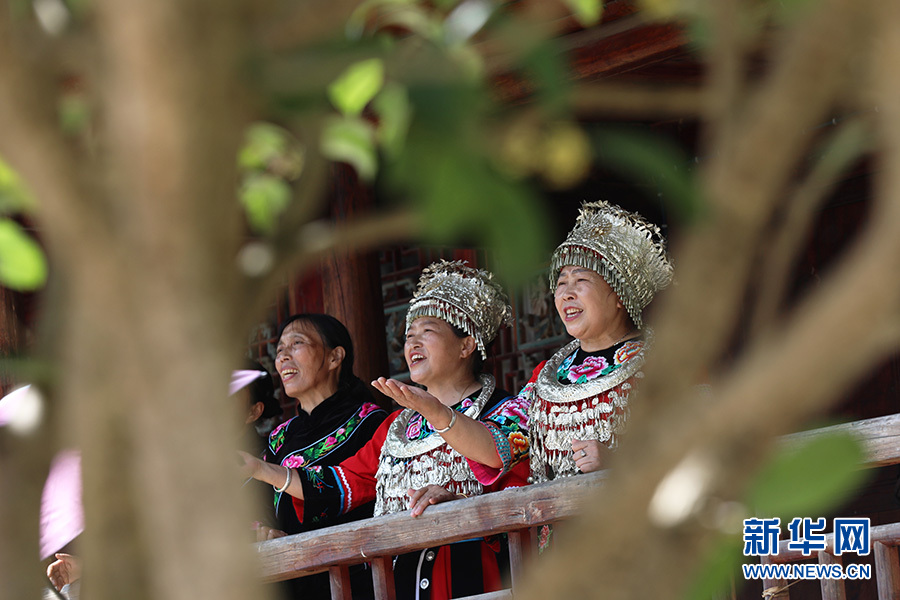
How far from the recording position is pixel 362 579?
3713 mm

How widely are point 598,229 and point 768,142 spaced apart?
10.4 feet

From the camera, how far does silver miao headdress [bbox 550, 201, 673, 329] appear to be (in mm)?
3582

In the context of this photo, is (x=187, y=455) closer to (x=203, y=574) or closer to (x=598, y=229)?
(x=203, y=574)

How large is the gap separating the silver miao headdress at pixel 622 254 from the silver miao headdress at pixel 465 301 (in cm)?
27

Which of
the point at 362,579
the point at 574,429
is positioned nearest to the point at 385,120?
the point at 574,429

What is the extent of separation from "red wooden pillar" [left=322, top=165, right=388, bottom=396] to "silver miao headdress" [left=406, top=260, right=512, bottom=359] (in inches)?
40.1

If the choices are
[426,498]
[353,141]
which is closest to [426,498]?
[426,498]

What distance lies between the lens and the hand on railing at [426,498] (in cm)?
291

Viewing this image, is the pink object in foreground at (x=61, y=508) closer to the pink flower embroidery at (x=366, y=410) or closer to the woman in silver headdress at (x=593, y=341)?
the woman in silver headdress at (x=593, y=341)

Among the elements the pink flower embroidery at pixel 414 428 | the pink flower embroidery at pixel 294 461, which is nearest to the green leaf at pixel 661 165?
the pink flower embroidery at pixel 414 428

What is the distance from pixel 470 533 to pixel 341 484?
1.02m

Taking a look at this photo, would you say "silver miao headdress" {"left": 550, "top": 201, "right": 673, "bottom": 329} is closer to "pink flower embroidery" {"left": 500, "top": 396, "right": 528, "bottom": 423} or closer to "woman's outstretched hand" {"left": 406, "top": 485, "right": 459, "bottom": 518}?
"pink flower embroidery" {"left": 500, "top": 396, "right": 528, "bottom": 423}

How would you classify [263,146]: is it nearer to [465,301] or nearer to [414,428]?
[414,428]

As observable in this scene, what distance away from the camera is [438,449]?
3.52 metres
